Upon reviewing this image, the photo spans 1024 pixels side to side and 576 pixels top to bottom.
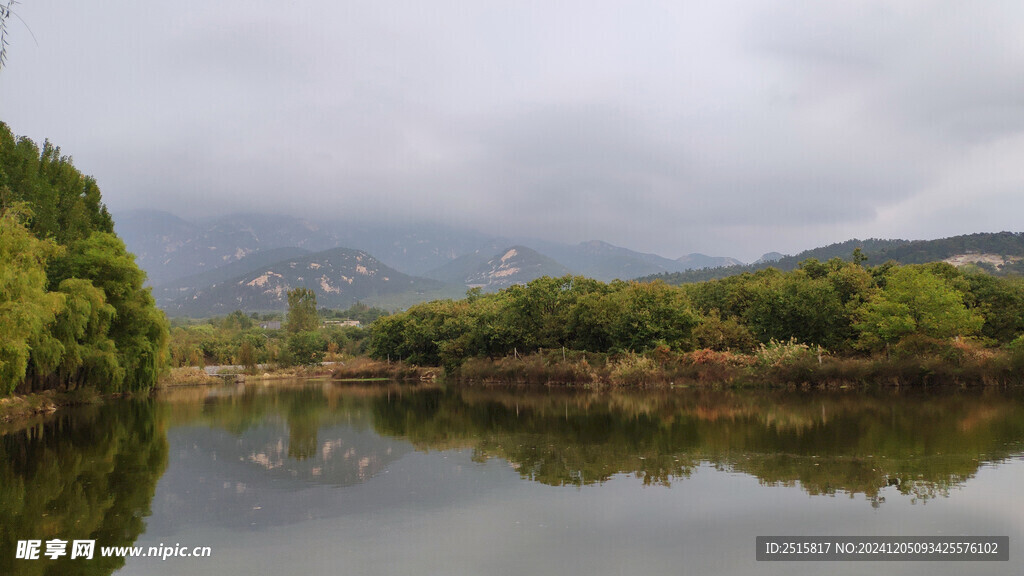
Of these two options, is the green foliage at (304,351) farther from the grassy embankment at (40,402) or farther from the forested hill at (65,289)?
the grassy embankment at (40,402)

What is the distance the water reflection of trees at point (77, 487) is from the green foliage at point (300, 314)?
99.5m

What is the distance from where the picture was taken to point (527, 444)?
20.2 m

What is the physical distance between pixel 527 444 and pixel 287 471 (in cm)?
720

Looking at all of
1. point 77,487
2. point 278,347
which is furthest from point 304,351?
point 77,487

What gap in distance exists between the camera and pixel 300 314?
125688 millimetres

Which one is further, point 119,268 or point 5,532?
point 119,268

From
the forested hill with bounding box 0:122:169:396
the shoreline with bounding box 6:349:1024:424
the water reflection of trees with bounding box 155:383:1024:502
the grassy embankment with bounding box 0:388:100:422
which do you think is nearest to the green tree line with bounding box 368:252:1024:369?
the shoreline with bounding box 6:349:1024:424

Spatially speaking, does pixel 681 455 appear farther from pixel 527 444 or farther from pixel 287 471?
pixel 287 471

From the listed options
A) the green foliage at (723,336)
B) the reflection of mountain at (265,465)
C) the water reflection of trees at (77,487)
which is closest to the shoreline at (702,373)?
the green foliage at (723,336)

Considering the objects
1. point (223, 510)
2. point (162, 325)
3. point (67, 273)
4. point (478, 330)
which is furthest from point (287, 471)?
point (478, 330)

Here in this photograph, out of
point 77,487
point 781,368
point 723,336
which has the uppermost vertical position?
point 723,336

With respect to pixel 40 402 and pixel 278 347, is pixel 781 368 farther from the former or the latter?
pixel 278 347

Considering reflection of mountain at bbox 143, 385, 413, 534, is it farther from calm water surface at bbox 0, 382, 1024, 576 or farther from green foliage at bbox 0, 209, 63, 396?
green foliage at bbox 0, 209, 63, 396

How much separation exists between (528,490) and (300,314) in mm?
119633
